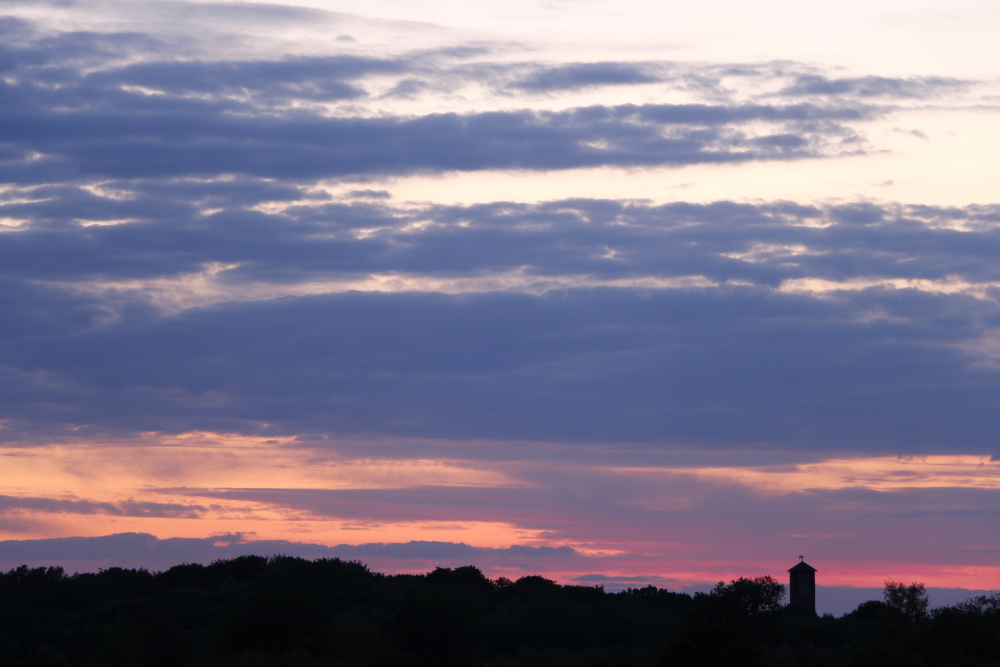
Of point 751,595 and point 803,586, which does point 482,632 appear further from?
point 803,586

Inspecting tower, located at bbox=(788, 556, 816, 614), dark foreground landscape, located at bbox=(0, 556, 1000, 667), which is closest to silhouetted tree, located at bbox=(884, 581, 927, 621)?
dark foreground landscape, located at bbox=(0, 556, 1000, 667)

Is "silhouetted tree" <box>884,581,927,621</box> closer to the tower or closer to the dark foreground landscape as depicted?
the dark foreground landscape

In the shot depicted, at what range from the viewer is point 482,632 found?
204 feet

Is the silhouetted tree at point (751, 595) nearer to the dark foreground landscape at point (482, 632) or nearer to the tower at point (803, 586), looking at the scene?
the dark foreground landscape at point (482, 632)

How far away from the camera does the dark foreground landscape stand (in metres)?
49.4

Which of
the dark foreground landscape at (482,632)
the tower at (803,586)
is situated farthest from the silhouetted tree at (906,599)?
the tower at (803,586)

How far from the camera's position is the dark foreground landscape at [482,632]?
1945 inches

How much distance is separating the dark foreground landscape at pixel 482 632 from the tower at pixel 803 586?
1441 cm

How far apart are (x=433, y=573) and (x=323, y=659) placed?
181ft

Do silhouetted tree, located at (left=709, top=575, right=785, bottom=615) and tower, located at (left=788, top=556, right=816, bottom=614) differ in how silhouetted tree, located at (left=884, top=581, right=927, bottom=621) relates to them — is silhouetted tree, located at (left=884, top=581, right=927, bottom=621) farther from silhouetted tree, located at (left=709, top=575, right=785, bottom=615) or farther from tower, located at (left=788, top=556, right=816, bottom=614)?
tower, located at (left=788, top=556, right=816, bottom=614)

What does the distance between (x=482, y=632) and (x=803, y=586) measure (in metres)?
45.5

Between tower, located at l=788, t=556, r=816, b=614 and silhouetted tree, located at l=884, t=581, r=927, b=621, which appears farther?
tower, located at l=788, t=556, r=816, b=614

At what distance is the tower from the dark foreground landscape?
14408 mm

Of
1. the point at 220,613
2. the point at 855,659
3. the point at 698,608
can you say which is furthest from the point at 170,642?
the point at 855,659
